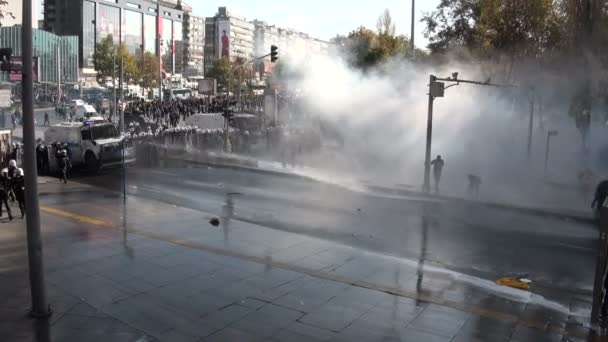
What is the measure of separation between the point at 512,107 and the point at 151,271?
2953 cm

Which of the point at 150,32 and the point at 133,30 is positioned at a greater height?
the point at 150,32

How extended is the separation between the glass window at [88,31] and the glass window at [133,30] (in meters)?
6.45

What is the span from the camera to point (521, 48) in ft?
105

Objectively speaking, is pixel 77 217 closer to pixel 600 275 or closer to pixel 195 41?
pixel 600 275

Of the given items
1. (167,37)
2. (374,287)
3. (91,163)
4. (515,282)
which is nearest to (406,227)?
(515,282)

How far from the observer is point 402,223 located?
1580 cm

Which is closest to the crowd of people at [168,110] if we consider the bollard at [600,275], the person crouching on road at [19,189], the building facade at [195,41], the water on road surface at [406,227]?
the water on road surface at [406,227]

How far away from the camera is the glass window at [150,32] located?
11469 centimetres

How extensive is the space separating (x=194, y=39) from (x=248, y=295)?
502 feet

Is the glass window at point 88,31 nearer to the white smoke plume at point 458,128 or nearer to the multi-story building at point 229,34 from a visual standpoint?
the multi-story building at point 229,34

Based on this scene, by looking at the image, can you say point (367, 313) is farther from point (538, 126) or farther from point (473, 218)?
point (538, 126)

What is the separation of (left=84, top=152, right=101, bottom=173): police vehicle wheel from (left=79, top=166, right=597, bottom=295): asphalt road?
625 millimetres

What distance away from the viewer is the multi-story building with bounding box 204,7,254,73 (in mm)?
155875

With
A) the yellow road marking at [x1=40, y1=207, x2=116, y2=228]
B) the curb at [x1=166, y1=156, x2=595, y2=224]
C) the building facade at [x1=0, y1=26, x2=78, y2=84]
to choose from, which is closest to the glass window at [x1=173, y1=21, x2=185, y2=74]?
the building facade at [x1=0, y1=26, x2=78, y2=84]
